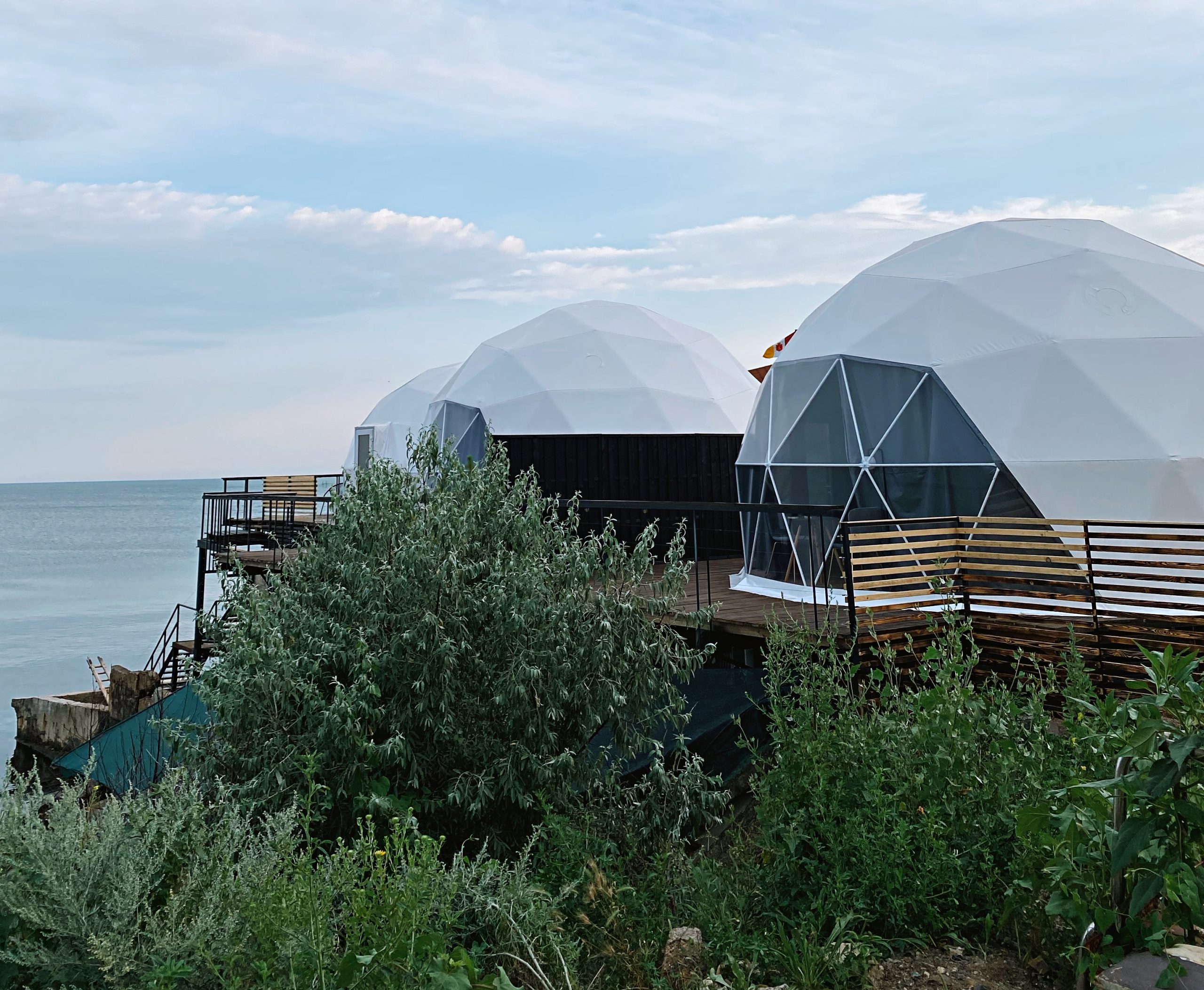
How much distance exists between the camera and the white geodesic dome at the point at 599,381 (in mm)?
18266

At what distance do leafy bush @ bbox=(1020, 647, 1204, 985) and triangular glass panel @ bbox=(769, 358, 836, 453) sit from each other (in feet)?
29.5

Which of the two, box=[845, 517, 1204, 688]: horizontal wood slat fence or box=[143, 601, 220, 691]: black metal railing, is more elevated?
box=[845, 517, 1204, 688]: horizontal wood slat fence

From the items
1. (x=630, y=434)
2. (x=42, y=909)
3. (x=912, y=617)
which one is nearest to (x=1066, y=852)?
(x=42, y=909)

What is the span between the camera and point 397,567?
19.9 ft

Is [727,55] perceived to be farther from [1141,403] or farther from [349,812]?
[349,812]

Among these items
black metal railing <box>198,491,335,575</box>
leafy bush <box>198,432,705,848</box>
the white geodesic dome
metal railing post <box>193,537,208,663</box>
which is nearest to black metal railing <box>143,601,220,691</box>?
metal railing post <box>193,537,208,663</box>

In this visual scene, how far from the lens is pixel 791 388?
12.4 m

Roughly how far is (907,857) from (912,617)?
5208 millimetres

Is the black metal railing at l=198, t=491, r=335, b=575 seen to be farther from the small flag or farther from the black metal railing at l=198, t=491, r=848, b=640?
the small flag

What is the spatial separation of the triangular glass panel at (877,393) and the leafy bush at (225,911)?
27.4 ft

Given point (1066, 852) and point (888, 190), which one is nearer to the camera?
point (1066, 852)

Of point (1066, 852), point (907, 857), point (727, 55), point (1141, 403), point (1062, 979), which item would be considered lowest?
point (1062, 979)

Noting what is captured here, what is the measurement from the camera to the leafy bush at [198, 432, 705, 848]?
18.2 feet

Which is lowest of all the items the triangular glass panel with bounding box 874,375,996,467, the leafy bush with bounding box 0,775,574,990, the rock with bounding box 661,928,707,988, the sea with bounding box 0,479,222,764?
the sea with bounding box 0,479,222,764
